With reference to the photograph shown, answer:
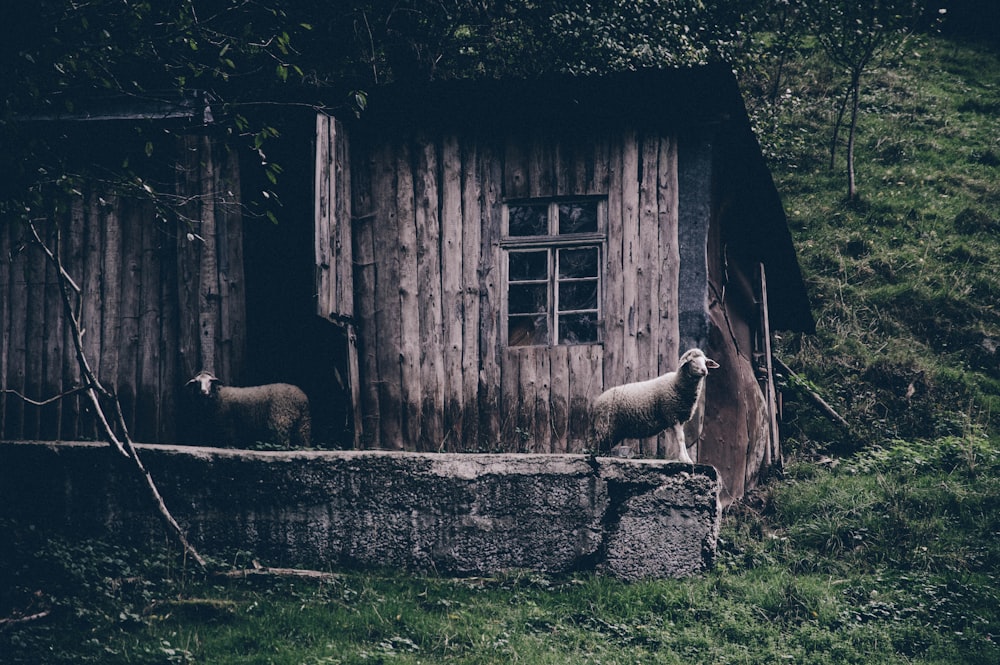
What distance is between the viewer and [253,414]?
10289 millimetres

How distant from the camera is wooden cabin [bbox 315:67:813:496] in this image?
9930 mm

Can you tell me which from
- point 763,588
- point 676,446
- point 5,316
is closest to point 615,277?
point 676,446

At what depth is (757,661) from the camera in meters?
7.30

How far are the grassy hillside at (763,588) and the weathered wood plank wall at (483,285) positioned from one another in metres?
1.91

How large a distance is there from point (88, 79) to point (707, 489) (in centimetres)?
597

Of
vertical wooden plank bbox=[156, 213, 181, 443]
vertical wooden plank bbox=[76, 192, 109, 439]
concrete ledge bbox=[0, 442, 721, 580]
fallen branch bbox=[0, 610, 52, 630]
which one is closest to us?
fallen branch bbox=[0, 610, 52, 630]

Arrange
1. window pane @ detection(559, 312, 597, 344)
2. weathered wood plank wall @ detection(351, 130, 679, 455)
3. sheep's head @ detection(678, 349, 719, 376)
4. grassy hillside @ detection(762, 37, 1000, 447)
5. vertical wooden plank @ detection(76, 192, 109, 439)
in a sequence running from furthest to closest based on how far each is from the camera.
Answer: grassy hillside @ detection(762, 37, 1000, 447), vertical wooden plank @ detection(76, 192, 109, 439), window pane @ detection(559, 312, 597, 344), weathered wood plank wall @ detection(351, 130, 679, 455), sheep's head @ detection(678, 349, 719, 376)

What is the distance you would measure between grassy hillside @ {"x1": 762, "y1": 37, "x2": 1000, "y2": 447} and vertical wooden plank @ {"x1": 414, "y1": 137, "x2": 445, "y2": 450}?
5601 millimetres

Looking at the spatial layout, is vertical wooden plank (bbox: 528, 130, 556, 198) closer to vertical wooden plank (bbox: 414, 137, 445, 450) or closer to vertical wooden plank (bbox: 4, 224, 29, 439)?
vertical wooden plank (bbox: 414, 137, 445, 450)

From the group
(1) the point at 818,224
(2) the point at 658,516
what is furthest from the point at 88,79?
(1) the point at 818,224

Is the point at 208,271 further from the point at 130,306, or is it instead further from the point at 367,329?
the point at 367,329

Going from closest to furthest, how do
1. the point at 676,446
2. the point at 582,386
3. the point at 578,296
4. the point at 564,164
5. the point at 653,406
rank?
the point at 653,406
the point at 676,446
the point at 582,386
the point at 578,296
the point at 564,164

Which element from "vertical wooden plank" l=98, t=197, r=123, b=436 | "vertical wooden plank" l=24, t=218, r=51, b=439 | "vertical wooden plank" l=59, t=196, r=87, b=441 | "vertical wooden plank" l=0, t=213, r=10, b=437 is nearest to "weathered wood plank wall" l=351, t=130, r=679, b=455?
"vertical wooden plank" l=98, t=197, r=123, b=436

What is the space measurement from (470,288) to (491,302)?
26 cm
